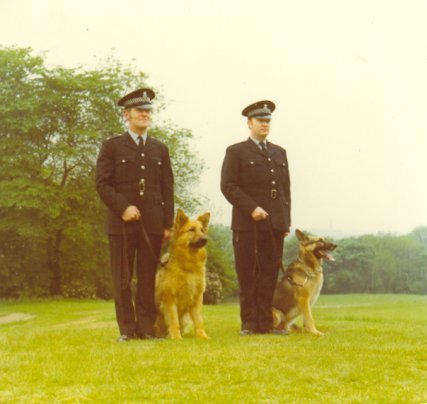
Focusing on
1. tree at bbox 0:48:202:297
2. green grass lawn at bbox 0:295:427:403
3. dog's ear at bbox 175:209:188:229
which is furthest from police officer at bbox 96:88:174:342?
tree at bbox 0:48:202:297

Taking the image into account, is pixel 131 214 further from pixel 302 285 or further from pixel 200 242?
pixel 302 285

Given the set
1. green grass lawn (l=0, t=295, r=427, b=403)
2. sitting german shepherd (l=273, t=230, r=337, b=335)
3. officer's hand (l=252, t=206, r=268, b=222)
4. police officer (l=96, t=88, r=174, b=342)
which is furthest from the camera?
sitting german shepherd (l=273, t=230, r=337, b=335)

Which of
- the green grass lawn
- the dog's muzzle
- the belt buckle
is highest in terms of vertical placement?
the belt buckle

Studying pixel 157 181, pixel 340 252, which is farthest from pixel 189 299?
pixel 340 252

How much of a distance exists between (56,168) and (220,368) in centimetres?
1810

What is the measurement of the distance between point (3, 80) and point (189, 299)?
48.1ft

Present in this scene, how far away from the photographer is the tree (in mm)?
20328

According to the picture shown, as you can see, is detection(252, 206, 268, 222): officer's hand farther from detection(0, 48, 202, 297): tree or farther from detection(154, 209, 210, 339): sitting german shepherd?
detection(0, 48, 202, 297): tree

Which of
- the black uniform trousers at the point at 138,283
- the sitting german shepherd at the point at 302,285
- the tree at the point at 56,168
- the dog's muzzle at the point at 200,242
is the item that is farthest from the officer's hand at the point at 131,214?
the tree at the point at 56,168

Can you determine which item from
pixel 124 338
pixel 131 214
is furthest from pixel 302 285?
pixel 131 214

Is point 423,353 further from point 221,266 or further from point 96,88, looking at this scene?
point 96,88

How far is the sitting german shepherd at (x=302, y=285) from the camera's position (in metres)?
7.67

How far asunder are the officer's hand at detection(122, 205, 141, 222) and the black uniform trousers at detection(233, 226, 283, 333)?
1.24 metres

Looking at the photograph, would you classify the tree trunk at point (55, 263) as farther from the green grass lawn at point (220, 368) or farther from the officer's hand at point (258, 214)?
the officer's hand at point (258, 214)
